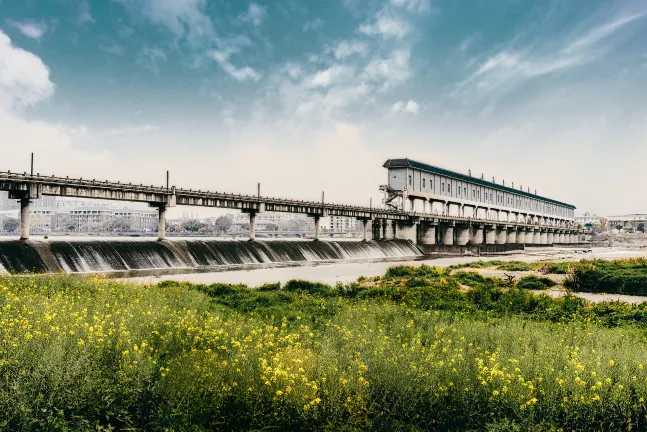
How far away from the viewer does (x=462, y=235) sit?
105 m

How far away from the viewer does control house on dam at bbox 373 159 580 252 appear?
302ft

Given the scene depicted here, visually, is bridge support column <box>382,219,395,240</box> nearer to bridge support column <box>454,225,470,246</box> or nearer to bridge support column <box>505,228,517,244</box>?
bridge support column <box>454,225,470,246</box>

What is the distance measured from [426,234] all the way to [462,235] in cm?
1521

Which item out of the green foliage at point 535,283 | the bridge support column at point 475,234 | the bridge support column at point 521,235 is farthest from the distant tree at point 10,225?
the green foliage at point 535,283

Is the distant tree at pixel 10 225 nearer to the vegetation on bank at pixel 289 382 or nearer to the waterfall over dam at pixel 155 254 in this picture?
the waterfall over dam at pixel 155 254

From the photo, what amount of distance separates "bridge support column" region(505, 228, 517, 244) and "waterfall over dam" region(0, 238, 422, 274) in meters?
64.6

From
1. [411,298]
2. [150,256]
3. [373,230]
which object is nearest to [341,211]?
[373,230]

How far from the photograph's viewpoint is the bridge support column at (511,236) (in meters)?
121

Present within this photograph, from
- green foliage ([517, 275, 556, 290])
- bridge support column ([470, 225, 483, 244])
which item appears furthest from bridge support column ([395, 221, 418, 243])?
green foliage ([517, 275, 556, 290])

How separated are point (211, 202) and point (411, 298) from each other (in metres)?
40.4

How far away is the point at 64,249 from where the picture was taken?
40.8 metres

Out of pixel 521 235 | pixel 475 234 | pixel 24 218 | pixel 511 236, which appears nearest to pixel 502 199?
pixel 521 235

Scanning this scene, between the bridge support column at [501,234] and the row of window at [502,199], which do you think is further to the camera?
the bridge support column at [501,234]

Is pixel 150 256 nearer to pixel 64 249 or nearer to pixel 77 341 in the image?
pixel 64 249
